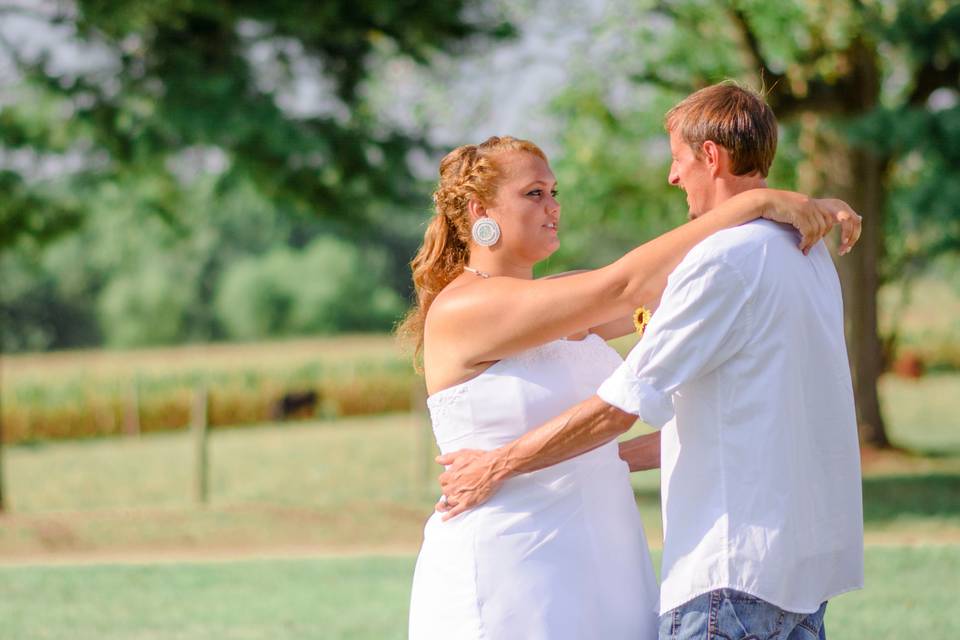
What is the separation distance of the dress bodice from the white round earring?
1.06 feet

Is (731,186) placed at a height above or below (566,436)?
above

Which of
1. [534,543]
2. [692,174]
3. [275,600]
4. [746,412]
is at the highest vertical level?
[692,174]

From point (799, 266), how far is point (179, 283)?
77.2 meters

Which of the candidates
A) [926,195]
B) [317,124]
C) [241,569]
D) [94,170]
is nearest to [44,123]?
[94,170]

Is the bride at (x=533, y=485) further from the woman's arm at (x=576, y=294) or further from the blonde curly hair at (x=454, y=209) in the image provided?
the blonde curly hair at (x=454, y=209)

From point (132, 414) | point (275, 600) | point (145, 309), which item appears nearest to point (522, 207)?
point (275, 600)

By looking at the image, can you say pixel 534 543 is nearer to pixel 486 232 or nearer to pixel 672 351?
pixel 672 351

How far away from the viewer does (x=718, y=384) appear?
8.98 ft

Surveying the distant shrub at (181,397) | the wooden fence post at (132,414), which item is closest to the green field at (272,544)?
the distant shrub at (181,397)

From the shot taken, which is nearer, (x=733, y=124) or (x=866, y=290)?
(x=733, y=124)

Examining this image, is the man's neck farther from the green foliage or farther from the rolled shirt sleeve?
the green foliage

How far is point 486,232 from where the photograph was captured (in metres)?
3.29

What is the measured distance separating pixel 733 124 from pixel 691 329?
0.48 meters

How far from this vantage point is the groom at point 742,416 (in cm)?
269
